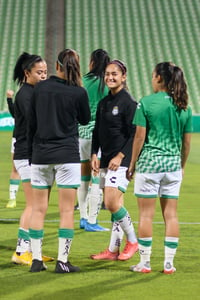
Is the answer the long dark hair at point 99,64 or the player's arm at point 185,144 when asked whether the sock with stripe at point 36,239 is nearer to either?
the player's arm at point 185,144

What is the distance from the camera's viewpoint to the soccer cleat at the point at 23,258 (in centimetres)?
727

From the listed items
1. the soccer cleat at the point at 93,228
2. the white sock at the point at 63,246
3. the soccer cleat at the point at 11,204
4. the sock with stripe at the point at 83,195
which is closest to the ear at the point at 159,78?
the white sock at the point at 63,246

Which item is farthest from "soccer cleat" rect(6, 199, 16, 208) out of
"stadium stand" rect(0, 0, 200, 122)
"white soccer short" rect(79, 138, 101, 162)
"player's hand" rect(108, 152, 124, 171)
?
"stadium stand" rect(0, 0, 200, 122)

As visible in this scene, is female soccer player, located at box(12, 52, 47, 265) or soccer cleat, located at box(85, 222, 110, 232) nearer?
female soccer player, located at box(12, 52, 47, 265)

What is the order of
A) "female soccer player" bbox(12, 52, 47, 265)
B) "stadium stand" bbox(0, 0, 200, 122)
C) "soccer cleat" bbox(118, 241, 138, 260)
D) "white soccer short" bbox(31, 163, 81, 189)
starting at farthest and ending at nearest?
1. "stadium stand" bbox(0, 0, 200, 122)
2. "soccer cleat" bbox(118, 241, 138, 260)
3. "female soccer player" bbox(12, 52, 47, 265)
4. "white soccer short" bbox(31, 163, 81, 189)

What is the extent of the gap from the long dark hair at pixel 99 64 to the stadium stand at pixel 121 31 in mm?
Answer: 23387

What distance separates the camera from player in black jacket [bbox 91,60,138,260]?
7352 millimetres

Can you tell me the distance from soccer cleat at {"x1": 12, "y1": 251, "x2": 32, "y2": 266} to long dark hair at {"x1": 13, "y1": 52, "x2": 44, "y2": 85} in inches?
63.7

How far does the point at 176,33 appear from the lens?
121 ft

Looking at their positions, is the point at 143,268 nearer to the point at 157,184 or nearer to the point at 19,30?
the point at 157,184

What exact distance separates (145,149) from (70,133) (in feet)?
2.11

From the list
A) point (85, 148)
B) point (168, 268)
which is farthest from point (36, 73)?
point (85, 148)

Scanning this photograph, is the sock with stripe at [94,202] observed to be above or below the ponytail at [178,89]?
below

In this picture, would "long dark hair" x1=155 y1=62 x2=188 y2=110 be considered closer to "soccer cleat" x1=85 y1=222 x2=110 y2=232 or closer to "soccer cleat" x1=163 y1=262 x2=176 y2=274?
"soccer cleat" x1=163 y1=262 x2=176 y2=274
